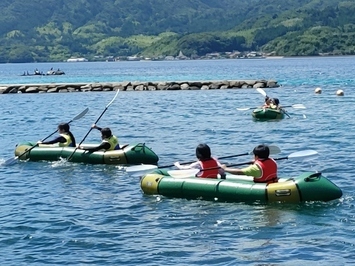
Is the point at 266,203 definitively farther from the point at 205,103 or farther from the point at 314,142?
the point at 205,103

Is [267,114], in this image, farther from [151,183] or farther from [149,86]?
[149,86]

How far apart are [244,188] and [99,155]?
25.0 ft

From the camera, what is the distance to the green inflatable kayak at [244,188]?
1614 cm

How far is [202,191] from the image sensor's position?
17062 millimetres

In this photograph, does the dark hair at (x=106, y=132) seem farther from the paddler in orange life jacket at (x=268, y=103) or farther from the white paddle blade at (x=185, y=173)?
the paddler in orange life jacket at (x=268, y=103)

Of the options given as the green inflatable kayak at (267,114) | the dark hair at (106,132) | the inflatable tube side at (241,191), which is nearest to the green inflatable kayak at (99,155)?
the dark hair at (106,132)

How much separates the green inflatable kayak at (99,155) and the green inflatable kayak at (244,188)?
14.2 ft

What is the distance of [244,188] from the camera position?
16.5m

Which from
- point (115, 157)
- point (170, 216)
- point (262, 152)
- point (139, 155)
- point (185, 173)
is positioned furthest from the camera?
point (115, 157)

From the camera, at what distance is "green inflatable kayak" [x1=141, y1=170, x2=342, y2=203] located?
16.1 metres

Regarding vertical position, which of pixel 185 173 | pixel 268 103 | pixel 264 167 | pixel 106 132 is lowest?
pixel 185 173

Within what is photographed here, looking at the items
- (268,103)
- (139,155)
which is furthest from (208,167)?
(268,103)

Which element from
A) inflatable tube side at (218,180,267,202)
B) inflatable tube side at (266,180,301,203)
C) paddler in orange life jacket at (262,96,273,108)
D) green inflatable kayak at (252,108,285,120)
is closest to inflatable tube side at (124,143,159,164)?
inflatable tube side at (218,180,267,202)

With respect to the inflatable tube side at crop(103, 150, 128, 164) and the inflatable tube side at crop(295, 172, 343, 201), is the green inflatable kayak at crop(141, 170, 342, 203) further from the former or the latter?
the inflatable tube side at crop(103, 150, 128, 164)
